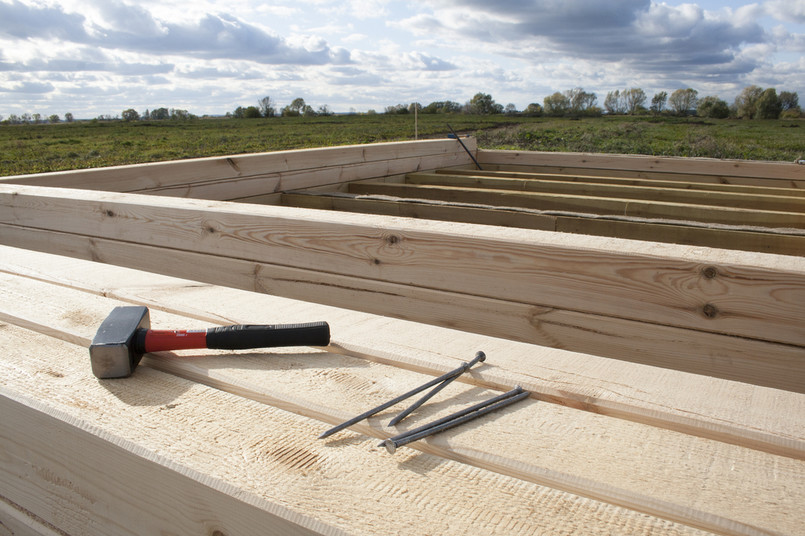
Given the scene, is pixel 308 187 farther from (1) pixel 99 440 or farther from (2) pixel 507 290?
(1) pixel 99 440

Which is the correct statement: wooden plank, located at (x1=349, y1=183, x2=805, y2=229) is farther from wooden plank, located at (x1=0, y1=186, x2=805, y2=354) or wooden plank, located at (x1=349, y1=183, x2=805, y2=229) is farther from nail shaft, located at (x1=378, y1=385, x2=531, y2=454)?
nail shaft, located at (x1=378, y1=385, x2=531, y2=454)

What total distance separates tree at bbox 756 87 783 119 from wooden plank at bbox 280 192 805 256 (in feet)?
180

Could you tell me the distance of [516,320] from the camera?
1742 millimetres

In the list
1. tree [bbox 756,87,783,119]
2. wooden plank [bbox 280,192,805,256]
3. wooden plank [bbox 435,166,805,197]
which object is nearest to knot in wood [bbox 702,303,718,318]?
wooden plank [bbox 280,192,805,256]

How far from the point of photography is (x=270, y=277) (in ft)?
7.27

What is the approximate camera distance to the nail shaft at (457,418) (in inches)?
31.0

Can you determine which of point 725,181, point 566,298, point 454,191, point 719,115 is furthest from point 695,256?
point 719,115

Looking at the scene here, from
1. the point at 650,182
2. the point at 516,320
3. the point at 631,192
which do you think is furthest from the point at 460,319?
the point at 650,182

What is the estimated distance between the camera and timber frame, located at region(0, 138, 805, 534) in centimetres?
74

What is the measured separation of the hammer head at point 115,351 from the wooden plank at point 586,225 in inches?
82.4

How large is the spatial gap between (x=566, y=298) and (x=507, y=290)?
0.60 ft

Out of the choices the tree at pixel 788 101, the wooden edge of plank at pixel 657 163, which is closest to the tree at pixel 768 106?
the tree at pixel 788 101

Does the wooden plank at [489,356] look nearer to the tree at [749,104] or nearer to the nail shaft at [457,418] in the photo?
the nail shaft at [457,418]

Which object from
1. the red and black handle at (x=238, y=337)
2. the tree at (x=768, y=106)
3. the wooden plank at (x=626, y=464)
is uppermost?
the tree at (x=768, y=106)
